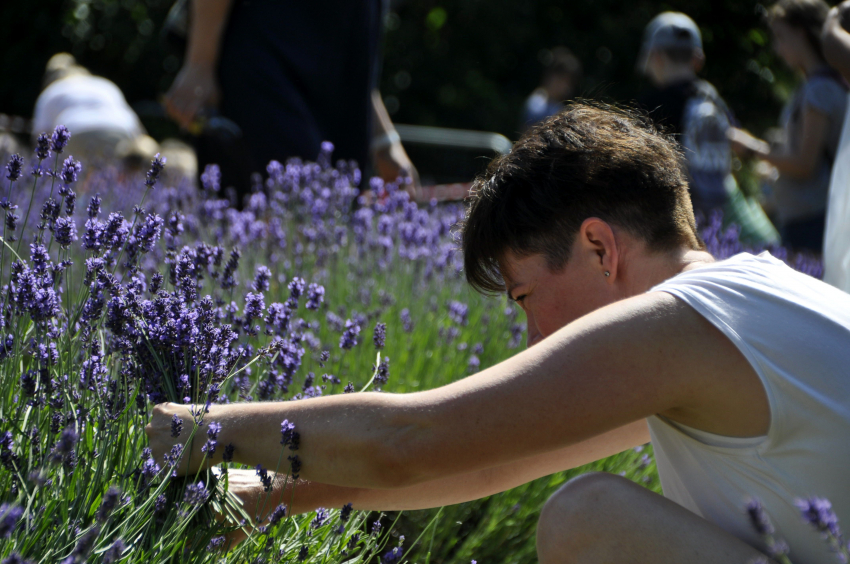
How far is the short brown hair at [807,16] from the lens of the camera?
14.9 feet

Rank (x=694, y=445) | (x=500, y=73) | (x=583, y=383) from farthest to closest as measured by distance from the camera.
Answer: (x=500, y=73), (x=694, y=445), (x=583, y=383)

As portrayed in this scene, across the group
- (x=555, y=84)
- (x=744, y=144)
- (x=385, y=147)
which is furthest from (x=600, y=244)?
(x=555, y=84)

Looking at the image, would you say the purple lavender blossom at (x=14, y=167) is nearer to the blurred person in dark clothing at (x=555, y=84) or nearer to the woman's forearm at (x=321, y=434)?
the woman's forearm at (x=321, y=434)

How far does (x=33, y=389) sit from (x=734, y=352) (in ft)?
3.82

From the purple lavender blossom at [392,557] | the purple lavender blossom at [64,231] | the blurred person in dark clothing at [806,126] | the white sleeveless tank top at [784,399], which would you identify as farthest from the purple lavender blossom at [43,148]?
the blurred person in dark clothing at [806,126]

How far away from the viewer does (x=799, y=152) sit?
477 cm

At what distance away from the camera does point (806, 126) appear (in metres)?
4.67

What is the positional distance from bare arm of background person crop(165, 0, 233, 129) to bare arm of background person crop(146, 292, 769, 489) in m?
Answer: 2.50

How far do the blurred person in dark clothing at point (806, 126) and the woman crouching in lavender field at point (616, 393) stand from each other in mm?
3401

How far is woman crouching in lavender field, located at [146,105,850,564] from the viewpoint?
4.22 ft

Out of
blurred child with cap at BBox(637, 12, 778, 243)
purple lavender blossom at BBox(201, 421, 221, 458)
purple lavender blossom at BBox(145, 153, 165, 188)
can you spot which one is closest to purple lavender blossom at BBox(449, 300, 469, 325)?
purple lavender blossom at BBox(145, 153, 165, 188)

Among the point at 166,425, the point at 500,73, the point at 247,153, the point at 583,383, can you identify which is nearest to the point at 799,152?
the point at 247,153

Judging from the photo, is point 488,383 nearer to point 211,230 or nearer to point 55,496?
point 55,496

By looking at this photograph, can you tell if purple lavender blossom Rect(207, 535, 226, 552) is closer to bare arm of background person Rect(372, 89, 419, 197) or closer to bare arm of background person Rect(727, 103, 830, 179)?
bare arm of background person Rect(372, 89, 419, 197)
